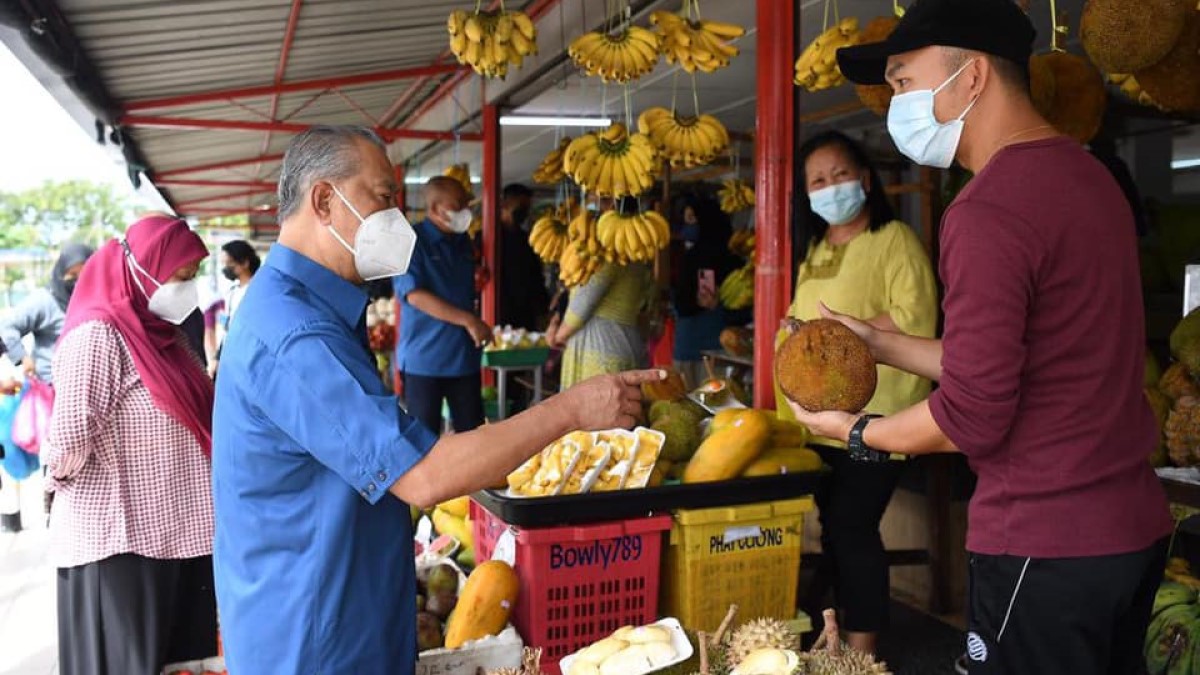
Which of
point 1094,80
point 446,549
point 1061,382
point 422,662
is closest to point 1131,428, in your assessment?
point 1061,382

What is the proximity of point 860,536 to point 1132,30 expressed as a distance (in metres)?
1.68

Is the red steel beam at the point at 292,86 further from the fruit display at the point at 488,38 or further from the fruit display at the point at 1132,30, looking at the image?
the fruit display at the point at 1132,30

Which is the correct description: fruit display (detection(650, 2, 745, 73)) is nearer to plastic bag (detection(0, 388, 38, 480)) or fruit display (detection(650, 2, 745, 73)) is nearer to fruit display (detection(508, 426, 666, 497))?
fruit display (detection(508, 426, 666, 497))

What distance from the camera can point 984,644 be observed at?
177cm

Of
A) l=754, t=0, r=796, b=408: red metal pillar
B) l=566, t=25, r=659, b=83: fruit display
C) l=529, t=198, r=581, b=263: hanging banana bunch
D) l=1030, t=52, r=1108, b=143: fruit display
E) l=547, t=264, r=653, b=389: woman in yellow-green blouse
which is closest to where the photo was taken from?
l=1030, t=52, r=1108, b=143: fruit display

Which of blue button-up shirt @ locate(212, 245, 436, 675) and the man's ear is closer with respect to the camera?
blue button-up shirt @ locate(212, 245, 436, 675)

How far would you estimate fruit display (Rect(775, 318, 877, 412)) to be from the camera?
6.61ft

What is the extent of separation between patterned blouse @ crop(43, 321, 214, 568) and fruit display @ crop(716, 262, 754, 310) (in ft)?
15.9

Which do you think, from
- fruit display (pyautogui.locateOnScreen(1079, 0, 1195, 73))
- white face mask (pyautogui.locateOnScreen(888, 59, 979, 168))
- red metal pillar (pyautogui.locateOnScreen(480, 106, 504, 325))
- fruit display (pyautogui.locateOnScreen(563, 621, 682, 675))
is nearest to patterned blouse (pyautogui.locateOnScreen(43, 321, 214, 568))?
fruit display (pyautogui.locateOnScreen(563, 621, 682, 675))

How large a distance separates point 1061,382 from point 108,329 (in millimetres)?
2466

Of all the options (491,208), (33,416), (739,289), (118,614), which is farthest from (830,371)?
(491,208)

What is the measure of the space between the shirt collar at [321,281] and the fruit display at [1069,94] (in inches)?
70.5

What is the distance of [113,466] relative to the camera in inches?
109

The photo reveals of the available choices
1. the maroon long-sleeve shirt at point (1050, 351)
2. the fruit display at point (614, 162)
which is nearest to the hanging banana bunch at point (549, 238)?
the fruit display at point (614, 162)
